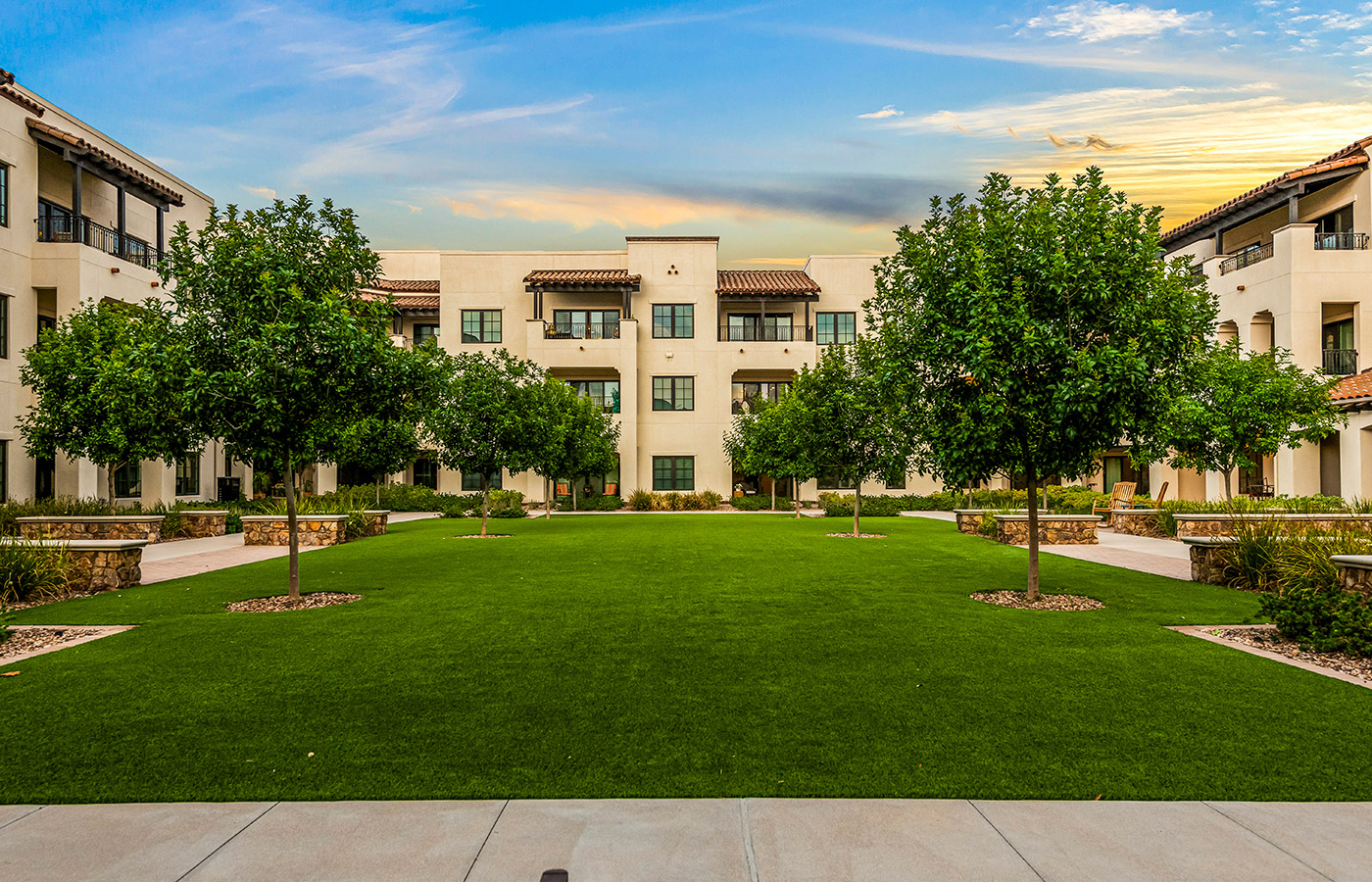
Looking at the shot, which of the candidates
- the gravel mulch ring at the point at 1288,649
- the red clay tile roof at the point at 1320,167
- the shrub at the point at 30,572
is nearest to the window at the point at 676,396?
the red clay tile roof at the point at 1320,167

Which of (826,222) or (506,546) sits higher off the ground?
(826,222)

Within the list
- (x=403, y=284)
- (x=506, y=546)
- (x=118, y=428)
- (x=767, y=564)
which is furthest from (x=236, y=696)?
(x=403, y=284)

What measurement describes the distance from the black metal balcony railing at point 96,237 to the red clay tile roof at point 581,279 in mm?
15346

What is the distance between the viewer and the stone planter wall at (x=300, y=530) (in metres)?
18.3

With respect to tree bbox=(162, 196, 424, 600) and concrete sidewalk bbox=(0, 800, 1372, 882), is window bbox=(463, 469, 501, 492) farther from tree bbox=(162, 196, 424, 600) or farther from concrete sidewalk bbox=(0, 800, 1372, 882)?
concrete sidewalk bbox=(0, 800, 1372, 882)

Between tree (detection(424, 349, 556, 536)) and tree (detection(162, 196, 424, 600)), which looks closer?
tree (detection(162, 196, 424, 600))

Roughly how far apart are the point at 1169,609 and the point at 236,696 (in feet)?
33.5

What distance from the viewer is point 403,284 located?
41.5 metres

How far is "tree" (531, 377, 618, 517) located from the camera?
22323 mm

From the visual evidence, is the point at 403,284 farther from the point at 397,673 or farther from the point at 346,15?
the point at 397,673

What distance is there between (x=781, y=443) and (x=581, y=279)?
55.2 ft

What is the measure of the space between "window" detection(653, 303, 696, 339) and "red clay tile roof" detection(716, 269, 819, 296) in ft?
6.30

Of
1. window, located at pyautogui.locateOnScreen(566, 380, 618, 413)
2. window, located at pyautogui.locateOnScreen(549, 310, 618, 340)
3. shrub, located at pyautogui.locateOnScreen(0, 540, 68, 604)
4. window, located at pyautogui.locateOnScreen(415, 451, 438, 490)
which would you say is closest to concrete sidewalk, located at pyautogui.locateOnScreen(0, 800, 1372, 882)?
shrub, located at pyautogui.locateOnScreen(0, 540, 68, 604)

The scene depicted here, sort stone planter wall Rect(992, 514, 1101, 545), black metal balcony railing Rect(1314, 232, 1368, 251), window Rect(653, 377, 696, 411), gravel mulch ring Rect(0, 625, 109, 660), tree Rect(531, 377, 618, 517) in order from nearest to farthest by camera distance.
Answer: gravel mulch ring Rect(0, 625, 109, 660)
stone planter wall Rect(992, 514, 1101, 545)
tree Rect(531, 377, 618, 517)
black metal balcony railing Rect(1314, 232, 1368, 251)
window Rect(653, 377, 696, 411)
